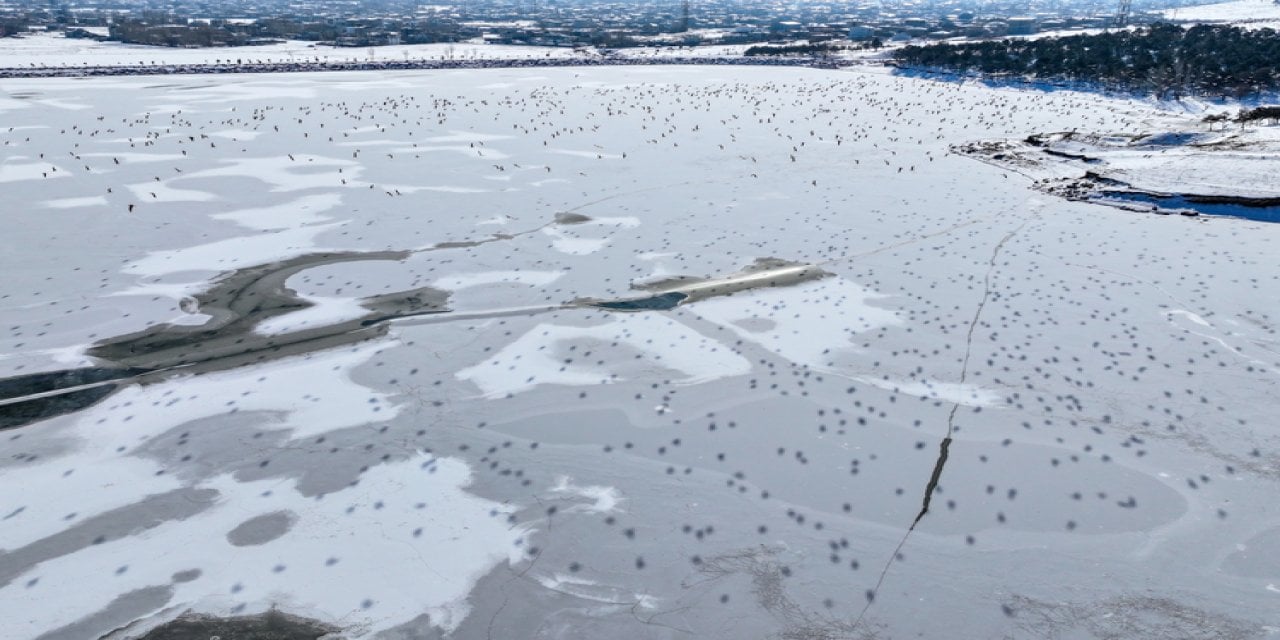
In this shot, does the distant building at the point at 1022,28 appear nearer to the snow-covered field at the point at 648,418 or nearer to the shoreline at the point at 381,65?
the shoreline at the point at 381,65

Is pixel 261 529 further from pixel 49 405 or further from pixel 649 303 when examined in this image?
pixel 649 303

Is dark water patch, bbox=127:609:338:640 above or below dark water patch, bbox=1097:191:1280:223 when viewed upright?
below

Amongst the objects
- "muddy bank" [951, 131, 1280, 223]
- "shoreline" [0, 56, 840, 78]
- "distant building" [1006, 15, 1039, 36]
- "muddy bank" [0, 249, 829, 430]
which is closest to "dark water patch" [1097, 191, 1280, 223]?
"muddy bank" [951, 131, 1280, 223]

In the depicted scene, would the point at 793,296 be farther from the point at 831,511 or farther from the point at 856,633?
the point at 856,633

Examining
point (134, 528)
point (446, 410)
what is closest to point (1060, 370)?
point (446, 410)

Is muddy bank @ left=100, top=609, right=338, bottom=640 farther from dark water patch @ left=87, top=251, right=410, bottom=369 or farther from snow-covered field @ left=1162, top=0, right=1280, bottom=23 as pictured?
snow-covered field @ left=1162, top=0, right=1280, bottom=23

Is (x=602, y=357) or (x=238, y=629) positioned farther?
(x=602, y=357)

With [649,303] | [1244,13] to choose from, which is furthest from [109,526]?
[1244,13]
